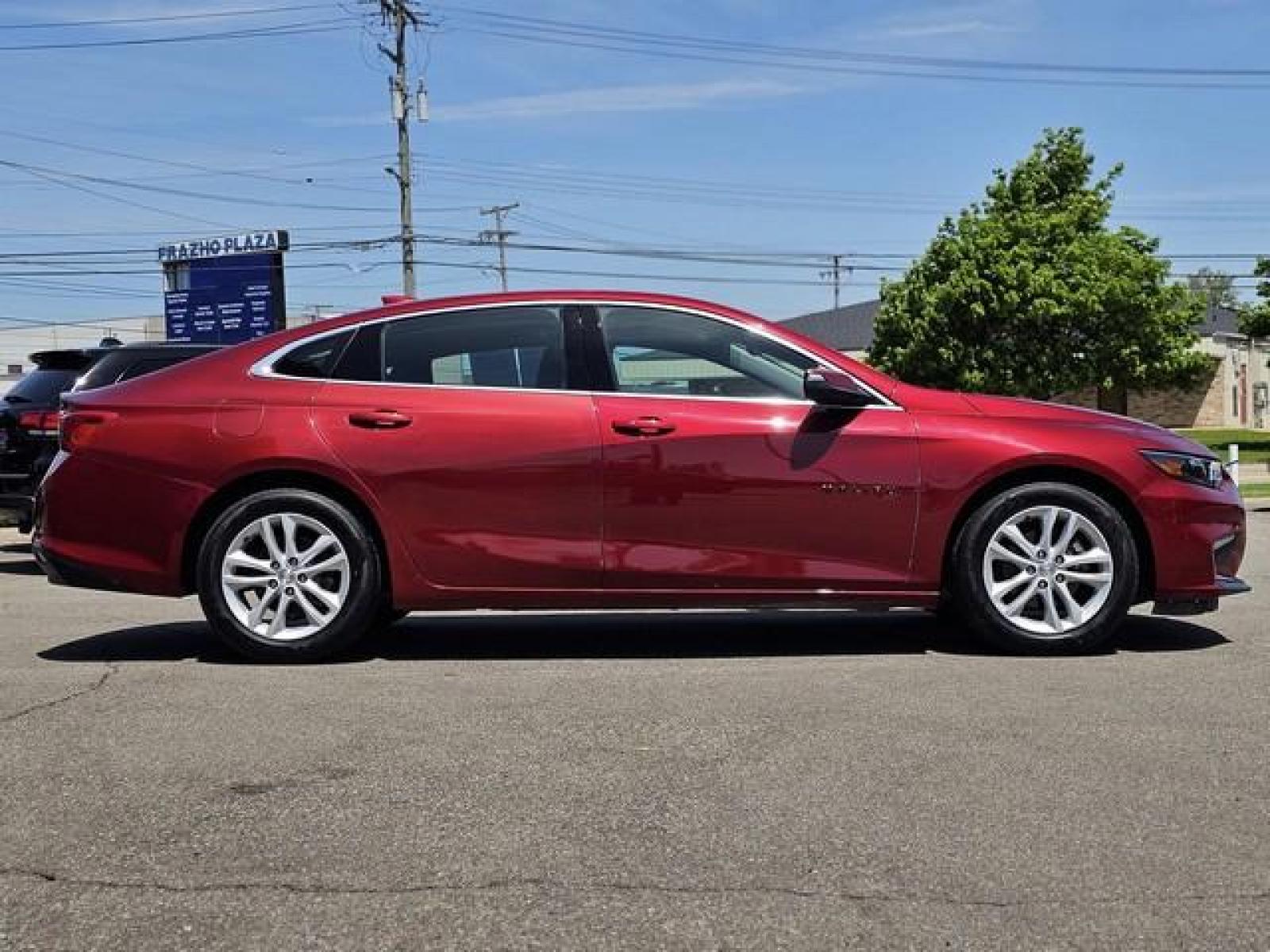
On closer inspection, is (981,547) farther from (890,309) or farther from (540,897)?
(890,309)

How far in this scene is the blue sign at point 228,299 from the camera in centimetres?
2927

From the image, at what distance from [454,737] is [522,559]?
4.53 ft

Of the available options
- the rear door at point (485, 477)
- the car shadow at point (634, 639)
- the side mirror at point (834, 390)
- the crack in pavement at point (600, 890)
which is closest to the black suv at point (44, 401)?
the car shadow at point (634, 639)

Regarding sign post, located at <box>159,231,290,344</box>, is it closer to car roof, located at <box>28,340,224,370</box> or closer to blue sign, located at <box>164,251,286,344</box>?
blue sign, located at <box>164,251,286,344</box>

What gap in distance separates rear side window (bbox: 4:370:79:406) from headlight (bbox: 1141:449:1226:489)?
318 inches

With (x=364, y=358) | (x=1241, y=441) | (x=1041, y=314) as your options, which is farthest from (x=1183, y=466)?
(x=1241, y=441)

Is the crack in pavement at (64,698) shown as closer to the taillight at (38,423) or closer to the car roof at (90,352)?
the car roof at (90,352)

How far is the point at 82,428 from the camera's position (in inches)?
240

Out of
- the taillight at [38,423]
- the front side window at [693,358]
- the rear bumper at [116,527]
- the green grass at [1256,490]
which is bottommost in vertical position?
the green grass at [1256,490]

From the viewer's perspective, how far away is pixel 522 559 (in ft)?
19.3

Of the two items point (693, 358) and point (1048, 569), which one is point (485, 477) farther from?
point (1048, 569)

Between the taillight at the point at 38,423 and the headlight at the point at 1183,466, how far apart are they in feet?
26.2

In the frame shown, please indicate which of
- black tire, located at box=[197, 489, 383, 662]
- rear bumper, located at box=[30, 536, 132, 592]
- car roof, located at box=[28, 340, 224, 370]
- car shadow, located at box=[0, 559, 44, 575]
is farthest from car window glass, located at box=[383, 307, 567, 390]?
car shadow, located at box=[0, 559, 44, 575]

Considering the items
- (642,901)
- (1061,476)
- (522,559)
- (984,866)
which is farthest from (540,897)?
(1061,476)
